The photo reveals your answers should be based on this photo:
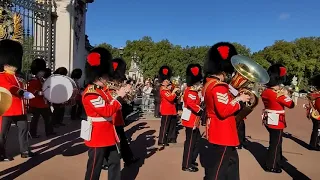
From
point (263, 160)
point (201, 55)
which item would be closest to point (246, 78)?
point (263, 160)

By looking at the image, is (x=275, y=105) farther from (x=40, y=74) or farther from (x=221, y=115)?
(x=40, y=74)

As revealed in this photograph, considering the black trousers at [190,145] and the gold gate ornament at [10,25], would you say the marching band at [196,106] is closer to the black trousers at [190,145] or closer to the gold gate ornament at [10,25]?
the black trousers at [190,145]

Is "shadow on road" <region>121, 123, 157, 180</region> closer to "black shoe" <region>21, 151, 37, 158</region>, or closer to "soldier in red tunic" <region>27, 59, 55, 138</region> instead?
"black shoe" <region>21, 151, 37, 158</region>

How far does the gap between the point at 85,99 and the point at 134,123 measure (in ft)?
24.3

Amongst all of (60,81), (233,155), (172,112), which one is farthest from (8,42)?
(233,155)

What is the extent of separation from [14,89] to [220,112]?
3144 mm

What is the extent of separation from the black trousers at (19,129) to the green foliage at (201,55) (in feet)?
114

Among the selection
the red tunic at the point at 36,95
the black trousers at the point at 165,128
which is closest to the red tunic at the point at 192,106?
the black trousers at the point at 165,128

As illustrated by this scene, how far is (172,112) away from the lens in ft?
24.0

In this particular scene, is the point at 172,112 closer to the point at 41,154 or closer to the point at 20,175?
→ the point at 41,154

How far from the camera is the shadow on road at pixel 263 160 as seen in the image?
551 centimetres

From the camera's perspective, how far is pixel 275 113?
215 inches

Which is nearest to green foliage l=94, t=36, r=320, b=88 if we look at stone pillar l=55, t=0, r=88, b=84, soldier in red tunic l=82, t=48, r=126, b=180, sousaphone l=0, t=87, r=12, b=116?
stone pillar l=55, t=0, r=88, b=84

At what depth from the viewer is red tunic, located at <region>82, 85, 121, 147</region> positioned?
3414 millimetres
